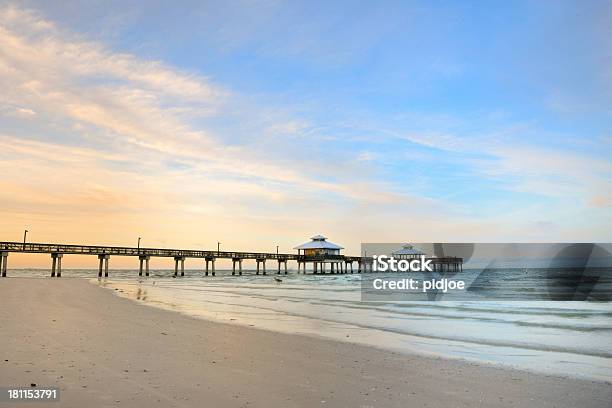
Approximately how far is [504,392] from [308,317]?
10.4 m

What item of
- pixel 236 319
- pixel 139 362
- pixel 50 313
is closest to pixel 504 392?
pixel 139 362

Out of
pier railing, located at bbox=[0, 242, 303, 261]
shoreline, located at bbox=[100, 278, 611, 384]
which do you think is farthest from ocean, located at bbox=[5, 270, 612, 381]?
pier railing, located at bbox=[0, 242, 303, 261]

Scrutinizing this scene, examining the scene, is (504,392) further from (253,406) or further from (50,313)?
(50,313)

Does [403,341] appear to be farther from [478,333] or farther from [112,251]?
[112,251]

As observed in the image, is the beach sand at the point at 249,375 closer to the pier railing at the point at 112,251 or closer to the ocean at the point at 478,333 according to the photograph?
the ocean at the point at 478,333

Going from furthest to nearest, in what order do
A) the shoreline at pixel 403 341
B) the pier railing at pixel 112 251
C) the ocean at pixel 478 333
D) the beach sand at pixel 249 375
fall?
1. the pier railing at pixel 112 251
2. the ocean at pixel 478 333
3. the shoreline at pixel 403 341
4. the beach sand at pixel 249 375

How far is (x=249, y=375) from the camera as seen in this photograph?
6.81 metres

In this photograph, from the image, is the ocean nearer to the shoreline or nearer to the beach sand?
the shoreline

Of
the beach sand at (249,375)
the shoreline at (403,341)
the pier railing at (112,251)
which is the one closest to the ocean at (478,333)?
the shoreline at (403,341)

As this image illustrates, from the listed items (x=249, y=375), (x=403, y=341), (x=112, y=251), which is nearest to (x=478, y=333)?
(x=403, y=341)

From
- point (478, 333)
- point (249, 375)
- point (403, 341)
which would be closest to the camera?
point (249, 375)

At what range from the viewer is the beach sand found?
18.5 feet

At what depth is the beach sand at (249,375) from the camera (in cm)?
562

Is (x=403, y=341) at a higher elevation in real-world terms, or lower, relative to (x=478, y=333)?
higher
